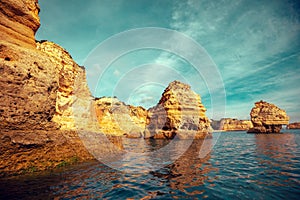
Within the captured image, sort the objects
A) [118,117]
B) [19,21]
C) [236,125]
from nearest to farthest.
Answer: [19,21], [118,117], [236,125]

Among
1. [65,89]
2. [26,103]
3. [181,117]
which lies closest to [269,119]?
[181,117]

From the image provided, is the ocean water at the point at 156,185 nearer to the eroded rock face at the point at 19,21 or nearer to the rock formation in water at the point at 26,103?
the rock formation in water at the point at 26,103

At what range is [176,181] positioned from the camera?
7.09m

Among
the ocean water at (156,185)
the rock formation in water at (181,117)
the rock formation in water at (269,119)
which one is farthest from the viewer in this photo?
the rock formation in water at (269,119)

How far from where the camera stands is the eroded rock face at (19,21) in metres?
8.31

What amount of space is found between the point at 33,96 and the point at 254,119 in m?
76.4

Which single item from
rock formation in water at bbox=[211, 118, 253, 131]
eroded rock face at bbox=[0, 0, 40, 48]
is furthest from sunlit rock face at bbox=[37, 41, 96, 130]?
rock formation in water at bbox=[211, 118, 253, 131]

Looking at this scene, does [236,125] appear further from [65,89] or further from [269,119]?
[65,89]

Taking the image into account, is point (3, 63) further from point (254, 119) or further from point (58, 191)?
point (254, 119)

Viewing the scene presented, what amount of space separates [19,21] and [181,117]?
38539mm

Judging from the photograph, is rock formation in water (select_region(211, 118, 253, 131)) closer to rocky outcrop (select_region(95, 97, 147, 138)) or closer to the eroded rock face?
rocky outcrop (select_region(95, 97, 147, 138))

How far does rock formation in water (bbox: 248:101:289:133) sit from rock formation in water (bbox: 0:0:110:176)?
71.8 metres

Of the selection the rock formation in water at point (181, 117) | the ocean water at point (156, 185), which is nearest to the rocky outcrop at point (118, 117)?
the rock formation in water at point (181, 117)

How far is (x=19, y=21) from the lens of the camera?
30.1 feet
